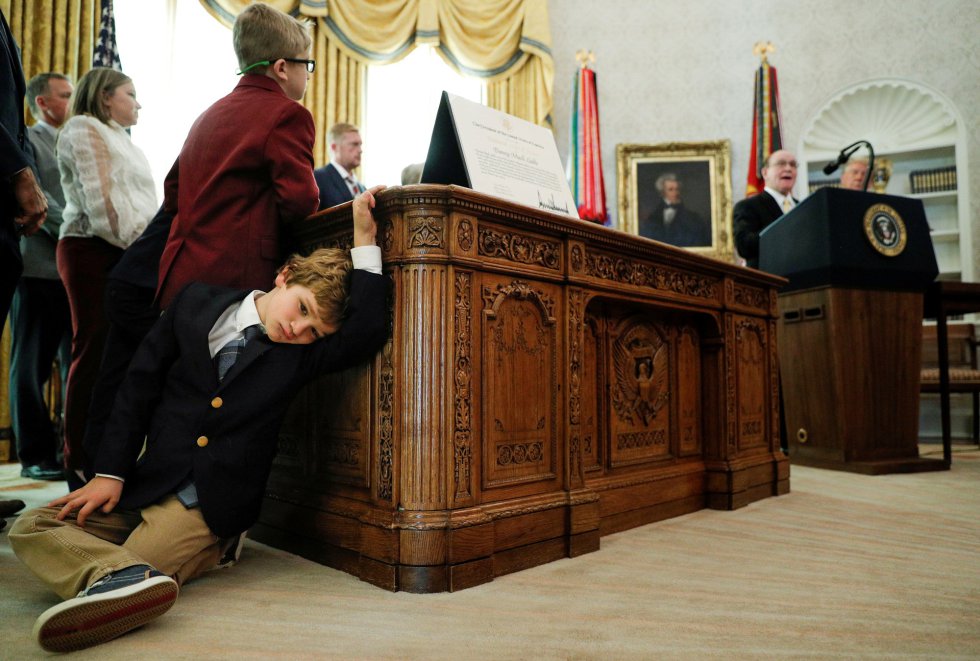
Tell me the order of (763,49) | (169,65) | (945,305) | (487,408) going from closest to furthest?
(487,408)
(945,305)
(169,65)
(763,49)

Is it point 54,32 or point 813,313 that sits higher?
point 54,32

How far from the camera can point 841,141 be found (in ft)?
21.4

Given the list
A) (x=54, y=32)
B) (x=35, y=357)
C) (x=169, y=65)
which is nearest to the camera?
(x=35, y=357)

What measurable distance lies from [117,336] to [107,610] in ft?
3.59

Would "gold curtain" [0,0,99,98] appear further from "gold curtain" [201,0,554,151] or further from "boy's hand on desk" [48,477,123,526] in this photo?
"boy's hand on desk" [48,477,123,526]

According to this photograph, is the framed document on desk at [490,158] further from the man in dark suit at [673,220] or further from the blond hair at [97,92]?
the man in dark suit at [673,220]

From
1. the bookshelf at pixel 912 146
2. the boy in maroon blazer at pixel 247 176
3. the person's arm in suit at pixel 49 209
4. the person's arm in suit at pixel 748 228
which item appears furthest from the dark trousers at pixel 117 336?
the bookshelf at pixel 912 146

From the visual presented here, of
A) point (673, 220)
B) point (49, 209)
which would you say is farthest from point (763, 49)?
point (49, 209)

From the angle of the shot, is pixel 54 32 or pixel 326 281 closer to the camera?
pixel 326 281

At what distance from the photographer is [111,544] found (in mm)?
1391

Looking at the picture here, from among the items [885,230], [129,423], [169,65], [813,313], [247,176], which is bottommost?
[129,423]

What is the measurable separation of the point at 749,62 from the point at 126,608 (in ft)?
→ 22.9

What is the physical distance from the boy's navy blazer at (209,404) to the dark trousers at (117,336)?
0.48 m

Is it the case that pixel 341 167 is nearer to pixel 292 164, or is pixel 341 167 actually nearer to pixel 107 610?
pixel 292 164
